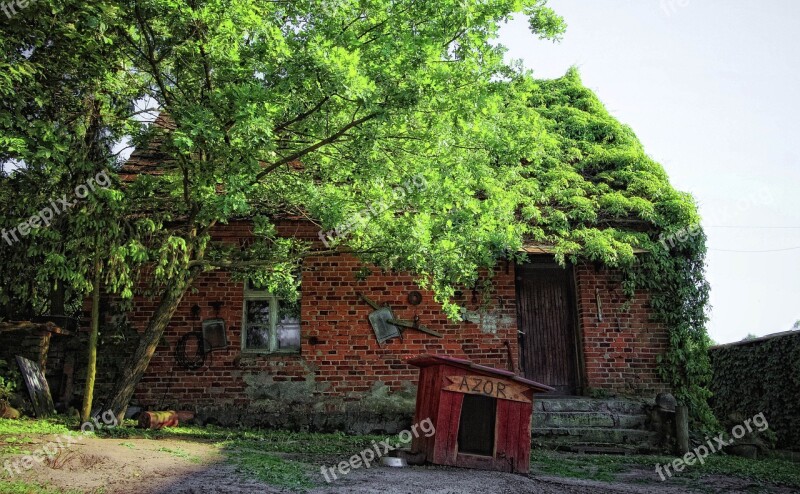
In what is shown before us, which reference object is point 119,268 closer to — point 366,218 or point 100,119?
point 100,119

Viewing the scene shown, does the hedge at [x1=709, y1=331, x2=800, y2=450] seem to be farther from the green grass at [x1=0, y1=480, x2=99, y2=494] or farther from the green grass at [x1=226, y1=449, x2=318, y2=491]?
the green grass at [x1=0, y1=480, x2=99, y2=494]

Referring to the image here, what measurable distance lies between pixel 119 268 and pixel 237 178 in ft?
7.59

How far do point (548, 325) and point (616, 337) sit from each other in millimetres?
1172

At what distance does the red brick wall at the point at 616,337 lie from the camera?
10070mm

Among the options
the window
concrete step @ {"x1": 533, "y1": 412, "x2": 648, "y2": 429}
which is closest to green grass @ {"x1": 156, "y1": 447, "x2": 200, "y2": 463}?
the window

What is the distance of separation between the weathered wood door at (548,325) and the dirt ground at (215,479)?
3979 millimetres

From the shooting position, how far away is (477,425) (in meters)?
6.36

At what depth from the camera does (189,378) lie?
971 centimetres

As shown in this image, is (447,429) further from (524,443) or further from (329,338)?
(329,338)

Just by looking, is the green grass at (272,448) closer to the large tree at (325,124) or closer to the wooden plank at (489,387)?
the large tree at (325,124)

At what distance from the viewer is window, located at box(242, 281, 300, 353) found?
10.0 m

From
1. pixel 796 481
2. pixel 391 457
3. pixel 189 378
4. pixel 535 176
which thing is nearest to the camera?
pixel 391 457

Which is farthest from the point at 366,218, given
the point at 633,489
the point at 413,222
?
the point at 633,489

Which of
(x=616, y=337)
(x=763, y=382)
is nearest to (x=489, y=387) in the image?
(x=616, y=337)
